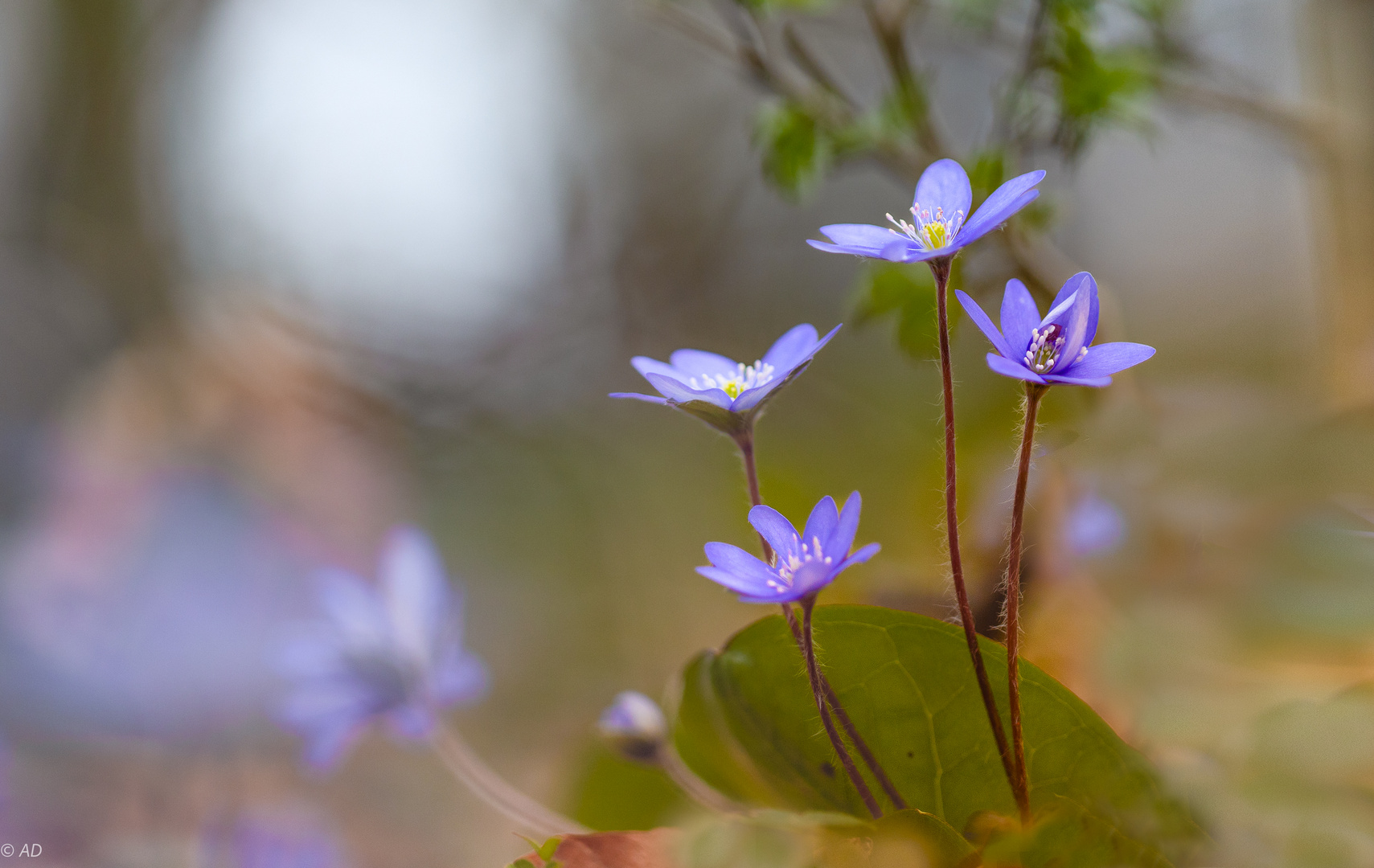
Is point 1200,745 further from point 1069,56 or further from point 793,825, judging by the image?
point 1069,56

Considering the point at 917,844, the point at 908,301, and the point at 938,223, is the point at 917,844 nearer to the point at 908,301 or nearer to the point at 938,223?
the point at 938,223

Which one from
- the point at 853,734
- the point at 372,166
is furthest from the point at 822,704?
the point at 372,166

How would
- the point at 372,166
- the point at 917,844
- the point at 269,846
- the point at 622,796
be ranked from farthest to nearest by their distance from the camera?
the point at 372,166, the point at 269,846, the point at 622,796, the point at 917,844

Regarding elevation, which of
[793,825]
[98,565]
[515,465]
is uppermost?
[515,465]

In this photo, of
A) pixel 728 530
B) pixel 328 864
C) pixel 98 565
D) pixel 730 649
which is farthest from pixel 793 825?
pixel 98 565

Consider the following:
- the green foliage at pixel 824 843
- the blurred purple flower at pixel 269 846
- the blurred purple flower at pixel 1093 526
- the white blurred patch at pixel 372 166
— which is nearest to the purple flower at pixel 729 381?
the green foliage at pixel 824 843

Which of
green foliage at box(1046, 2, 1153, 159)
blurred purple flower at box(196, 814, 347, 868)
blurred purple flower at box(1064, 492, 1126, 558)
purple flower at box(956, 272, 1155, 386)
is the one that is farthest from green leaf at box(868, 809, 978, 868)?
blurred purple flower at box(196, 814, 347, 868)

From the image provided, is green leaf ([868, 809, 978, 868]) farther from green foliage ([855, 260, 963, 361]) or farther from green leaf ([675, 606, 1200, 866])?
green foliage ([855, 260, 963, 361])
